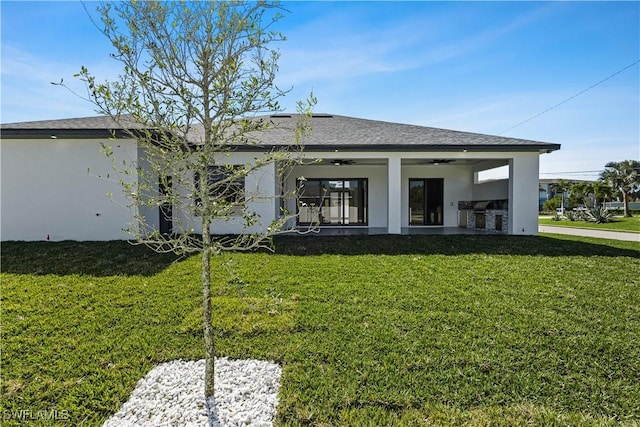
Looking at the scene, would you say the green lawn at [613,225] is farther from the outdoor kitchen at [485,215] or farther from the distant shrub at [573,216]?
the outdoor kitchen at [485,215]

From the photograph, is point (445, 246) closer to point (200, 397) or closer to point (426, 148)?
point (426, 148)

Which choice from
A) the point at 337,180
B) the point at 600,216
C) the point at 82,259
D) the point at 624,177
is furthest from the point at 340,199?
the point at 624,177

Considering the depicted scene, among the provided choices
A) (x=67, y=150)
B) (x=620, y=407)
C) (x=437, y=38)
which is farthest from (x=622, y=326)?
(x=67, y=150)

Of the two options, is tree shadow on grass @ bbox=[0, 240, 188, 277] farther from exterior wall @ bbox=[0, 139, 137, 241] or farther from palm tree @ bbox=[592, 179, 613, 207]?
palm tree @ bbox=[592, 179, 613, 207]

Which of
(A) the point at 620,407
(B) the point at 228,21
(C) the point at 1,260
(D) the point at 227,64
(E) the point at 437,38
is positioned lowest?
(A) the point at 620,407

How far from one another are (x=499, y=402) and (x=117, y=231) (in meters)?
10.7

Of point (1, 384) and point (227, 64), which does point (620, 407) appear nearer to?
point (227, 64)

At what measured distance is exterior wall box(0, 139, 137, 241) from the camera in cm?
982

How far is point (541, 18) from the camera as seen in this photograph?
11.2 metres

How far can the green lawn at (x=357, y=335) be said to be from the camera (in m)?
2.94

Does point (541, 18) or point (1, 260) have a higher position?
point (541, 18)

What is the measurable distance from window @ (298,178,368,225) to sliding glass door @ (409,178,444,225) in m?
2.52

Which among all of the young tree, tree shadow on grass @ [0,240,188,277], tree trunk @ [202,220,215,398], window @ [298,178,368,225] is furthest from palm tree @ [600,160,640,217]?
tree trunk @ [202,220,215,398]

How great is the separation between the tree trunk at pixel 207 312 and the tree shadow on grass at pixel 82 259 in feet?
13.2
